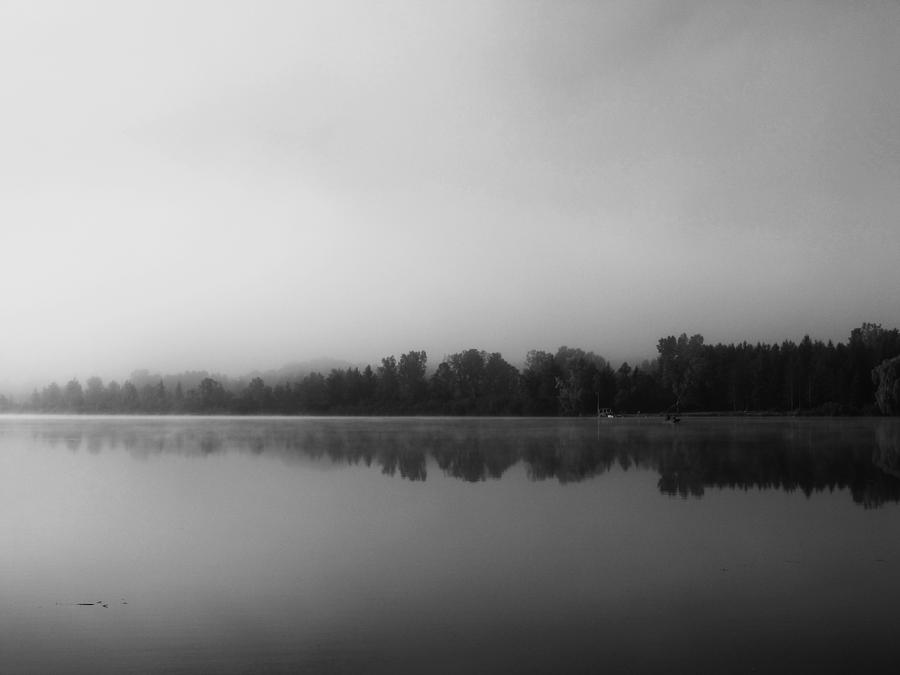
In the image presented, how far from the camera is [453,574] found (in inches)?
459

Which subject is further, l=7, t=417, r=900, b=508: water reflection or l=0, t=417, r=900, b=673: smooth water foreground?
l=7, t=417, r=900, b=508: water reflection

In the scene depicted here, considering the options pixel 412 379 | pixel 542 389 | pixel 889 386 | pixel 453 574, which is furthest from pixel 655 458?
pixel 412 379

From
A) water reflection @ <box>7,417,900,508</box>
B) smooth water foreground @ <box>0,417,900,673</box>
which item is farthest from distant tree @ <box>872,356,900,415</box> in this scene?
smooth water foreground @ <box>0,417,900,673</box>

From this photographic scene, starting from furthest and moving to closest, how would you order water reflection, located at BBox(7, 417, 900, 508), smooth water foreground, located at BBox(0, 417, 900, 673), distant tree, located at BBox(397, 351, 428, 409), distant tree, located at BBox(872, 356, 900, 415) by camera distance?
distant tree, located at BBox(397, 351, 428, 409) → distant tree, located at BBox(872, 356, 900, 415) → water reflection, located at BBox(7, 417, 900, 508) → smooth water foreground, located at BBox(0, 417, 900, 673)

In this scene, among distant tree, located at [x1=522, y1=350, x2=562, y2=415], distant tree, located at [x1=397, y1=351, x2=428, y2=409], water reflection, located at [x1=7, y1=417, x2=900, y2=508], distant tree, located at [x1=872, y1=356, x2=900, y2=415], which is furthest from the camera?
distant tree, located at [x1=397, y1=351, x2=428, y2=409]

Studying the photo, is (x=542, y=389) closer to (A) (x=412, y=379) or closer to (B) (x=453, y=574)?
(A) (x=412, y=379)

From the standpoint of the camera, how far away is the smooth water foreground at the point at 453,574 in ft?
27.2

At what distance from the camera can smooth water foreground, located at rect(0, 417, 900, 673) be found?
8.30 metres

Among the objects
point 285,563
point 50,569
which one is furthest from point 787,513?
point 50,569

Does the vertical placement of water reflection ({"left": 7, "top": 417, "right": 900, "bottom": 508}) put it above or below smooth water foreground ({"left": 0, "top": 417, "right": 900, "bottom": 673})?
below

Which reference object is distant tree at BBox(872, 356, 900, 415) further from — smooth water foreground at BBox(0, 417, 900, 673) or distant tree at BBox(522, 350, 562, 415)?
smooth water foreground at BBox(0, 417, 900, 673)

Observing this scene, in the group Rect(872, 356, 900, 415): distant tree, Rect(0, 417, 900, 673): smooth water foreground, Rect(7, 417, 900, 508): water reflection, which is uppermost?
Rect(872, 356, 900, 415): distant tree

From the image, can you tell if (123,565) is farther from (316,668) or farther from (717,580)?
(717,580)

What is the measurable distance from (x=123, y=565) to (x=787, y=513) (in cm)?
1358
